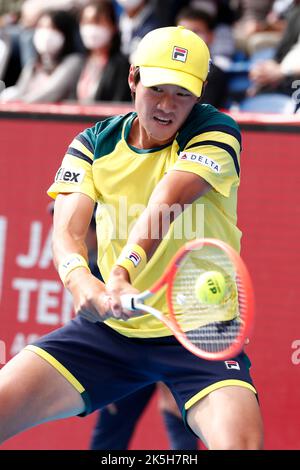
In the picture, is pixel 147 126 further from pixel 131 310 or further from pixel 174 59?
pixel 131 310

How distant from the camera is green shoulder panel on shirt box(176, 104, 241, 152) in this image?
4.00 meters

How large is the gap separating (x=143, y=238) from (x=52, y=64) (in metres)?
4.59

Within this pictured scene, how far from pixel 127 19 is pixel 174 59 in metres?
4.82

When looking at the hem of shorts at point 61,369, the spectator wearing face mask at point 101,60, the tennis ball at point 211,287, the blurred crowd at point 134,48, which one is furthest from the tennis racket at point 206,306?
the spectator wearing face mask at point 101,60

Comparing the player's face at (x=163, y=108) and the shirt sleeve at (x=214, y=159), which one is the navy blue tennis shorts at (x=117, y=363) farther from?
the player's face at (x=163, y=108)

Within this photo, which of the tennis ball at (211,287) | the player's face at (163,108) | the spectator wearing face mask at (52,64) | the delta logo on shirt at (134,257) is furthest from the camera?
the spectator wearing face mask at (52,64)

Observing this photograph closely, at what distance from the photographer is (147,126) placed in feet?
13.0

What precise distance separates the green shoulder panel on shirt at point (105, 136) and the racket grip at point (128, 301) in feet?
Answer: 2.64

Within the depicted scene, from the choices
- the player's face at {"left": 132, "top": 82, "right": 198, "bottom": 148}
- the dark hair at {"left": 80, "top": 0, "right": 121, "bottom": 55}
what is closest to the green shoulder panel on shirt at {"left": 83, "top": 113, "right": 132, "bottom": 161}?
the player's face at {"left": 132, "top": 82, "right": 198, "bottom": 148}

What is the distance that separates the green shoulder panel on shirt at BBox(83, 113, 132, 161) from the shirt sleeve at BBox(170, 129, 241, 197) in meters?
0.34

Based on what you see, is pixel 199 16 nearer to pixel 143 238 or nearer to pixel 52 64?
pixel 52 64

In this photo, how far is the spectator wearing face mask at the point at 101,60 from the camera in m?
7.20

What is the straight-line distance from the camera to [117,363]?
415 centimetres

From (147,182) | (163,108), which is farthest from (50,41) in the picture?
(163,108)
